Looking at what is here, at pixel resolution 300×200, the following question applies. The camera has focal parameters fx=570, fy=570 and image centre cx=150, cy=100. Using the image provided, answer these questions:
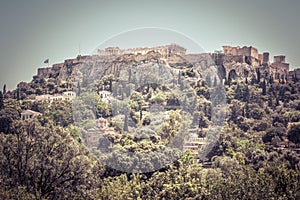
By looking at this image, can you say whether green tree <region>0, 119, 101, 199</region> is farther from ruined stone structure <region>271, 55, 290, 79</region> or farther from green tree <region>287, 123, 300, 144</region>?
ruined stone structure <region>271, 55, 290, 79</region>

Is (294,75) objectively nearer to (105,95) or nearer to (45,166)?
(105,95)

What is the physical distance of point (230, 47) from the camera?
71.6 m

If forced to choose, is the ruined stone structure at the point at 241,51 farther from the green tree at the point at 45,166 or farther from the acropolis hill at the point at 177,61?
the green tree at the point at 45,166

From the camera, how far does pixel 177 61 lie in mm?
70500

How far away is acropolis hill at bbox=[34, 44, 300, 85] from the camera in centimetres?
6831

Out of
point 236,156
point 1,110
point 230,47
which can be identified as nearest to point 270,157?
point 236,156

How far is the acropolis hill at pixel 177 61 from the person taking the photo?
224ft

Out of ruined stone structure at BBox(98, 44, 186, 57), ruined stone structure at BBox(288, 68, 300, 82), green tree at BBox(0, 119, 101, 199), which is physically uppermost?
ruined stone structure at BBox(98, 44, 186, 57)

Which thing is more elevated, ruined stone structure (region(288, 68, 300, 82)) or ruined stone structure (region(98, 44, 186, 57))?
ruined stone structure (region(98, 44, 186, 57))

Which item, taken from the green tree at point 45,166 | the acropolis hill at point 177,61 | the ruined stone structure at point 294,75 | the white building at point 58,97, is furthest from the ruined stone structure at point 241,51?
the green tree at point 45,166

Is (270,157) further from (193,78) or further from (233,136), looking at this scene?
(193,78)

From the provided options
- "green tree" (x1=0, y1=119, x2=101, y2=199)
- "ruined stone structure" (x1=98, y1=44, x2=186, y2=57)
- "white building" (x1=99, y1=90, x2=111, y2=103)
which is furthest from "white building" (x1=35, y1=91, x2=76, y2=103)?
"green tree" (x1=0, y1=119, x2=101, y2=199)

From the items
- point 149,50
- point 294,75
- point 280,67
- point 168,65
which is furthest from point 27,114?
point 280,67

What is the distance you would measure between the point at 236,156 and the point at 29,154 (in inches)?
698
